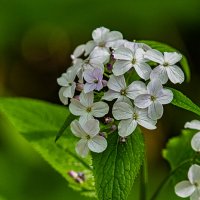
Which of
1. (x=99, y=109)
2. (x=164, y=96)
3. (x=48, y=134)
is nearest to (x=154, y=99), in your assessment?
(x=164, y=96)

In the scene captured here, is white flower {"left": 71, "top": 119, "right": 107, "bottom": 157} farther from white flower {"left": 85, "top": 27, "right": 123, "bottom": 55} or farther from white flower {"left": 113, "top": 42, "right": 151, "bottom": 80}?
white flower {"left": 85, "top": 27, "right": 123, "bottom": 55}

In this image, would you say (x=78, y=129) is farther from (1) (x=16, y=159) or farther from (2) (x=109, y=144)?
(1) (x=16, y=159)

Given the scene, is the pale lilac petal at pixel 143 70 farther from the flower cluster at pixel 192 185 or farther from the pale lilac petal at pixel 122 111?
the flower cluster at pixel 192 185

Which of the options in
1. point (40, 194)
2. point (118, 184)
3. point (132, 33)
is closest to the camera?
point (118, 184)

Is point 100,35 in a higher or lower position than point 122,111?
higher

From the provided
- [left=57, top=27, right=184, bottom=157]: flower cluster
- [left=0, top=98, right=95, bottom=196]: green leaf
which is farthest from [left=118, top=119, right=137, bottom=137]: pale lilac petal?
[left=0, top=98, right=95, bottom=196]: green leaf

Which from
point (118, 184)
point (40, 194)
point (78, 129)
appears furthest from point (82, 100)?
point (40, 194)

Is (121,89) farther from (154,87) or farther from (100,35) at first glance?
(100,35)
